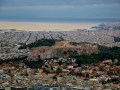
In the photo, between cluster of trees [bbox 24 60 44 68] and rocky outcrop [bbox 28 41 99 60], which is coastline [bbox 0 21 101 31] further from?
cluster of trees [bbox 24 60 44 68]

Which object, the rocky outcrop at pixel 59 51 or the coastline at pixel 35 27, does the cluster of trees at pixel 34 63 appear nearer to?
the rocky outcrop at pixel 59 51

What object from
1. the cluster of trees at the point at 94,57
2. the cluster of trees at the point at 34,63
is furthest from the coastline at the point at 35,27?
the cluster of trees at the point at 34,63

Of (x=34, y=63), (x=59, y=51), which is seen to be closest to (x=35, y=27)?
(x=59, y=51)

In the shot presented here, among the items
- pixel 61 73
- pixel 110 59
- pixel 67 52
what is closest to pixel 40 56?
pixel 67 52

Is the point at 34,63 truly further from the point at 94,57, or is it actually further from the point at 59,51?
the point at 59,51

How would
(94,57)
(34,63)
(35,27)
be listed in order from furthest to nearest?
(35,27), (94,57), (34,63)

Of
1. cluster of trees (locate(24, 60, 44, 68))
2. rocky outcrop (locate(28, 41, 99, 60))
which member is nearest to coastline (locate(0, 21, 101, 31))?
rocky outcrop (locate(28, 41, 99, 60))

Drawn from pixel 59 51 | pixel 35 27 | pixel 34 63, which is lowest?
pixel 34 63

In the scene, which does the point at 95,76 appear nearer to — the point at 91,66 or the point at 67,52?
the point at 91,66

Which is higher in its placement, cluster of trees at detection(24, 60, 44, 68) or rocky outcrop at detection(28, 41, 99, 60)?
rocky outcrop at detection(28, 41, 99, 60)
